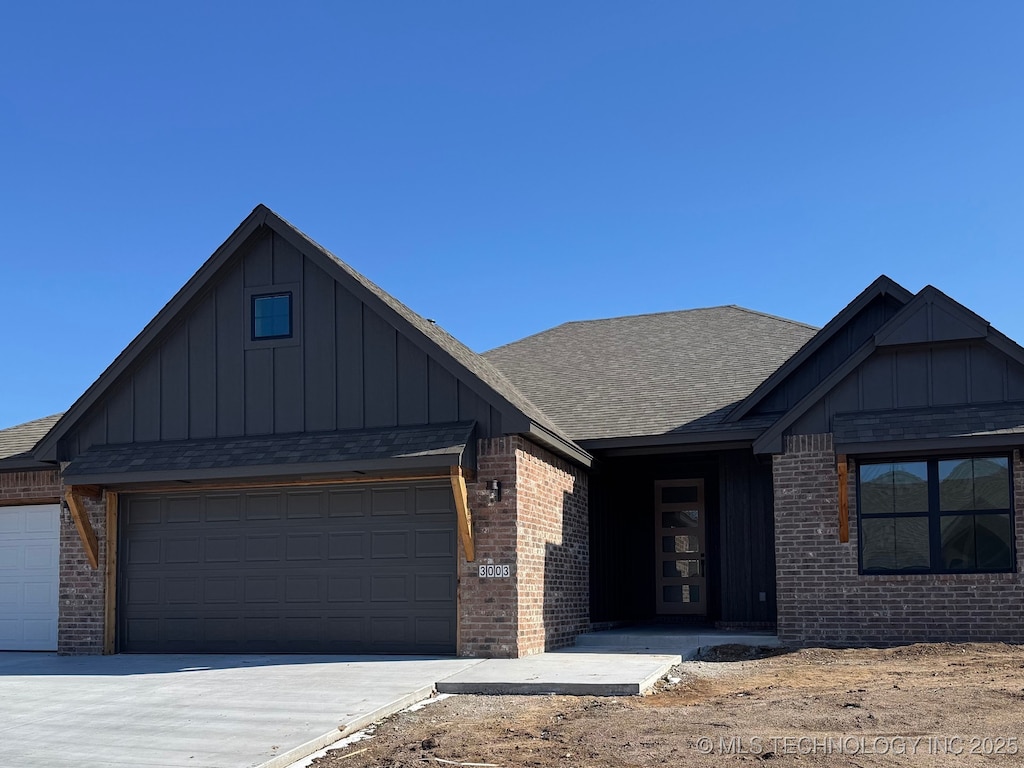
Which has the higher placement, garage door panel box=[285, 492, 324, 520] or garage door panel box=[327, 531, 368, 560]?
garage door panel box=[285, 492, 324, 520]

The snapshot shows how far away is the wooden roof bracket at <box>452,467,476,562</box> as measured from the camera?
13.4 m

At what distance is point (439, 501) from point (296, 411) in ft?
7.94

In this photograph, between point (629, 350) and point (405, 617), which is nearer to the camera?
point (405, 617)

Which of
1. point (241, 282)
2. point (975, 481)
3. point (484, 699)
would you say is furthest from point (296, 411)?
point (975, 481)

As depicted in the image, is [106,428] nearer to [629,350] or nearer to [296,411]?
[296,411]


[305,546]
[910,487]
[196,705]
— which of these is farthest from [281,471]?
[910,487]

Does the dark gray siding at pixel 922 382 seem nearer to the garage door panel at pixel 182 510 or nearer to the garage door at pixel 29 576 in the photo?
the garage door panel at pixel 182 510

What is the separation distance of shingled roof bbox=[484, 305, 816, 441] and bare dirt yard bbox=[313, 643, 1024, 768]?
16.5 feet

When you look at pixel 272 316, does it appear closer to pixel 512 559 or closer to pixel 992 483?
pixel 512 559

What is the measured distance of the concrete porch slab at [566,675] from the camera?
1075 cm

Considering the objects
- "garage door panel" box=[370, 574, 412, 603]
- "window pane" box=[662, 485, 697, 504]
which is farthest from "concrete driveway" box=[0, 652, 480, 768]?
"window pane" box=[662, 485, 697, 504]

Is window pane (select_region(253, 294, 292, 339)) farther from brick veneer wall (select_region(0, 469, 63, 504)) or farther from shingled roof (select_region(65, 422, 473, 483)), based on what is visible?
brick veneer wall (select_region(0, 469, 63, 504))

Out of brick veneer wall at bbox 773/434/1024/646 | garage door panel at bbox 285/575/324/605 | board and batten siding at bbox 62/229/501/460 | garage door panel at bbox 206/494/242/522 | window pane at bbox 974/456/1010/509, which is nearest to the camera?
brick veneer wall at bbox 773/434/1024/646

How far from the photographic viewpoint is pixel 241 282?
15.6 metres
